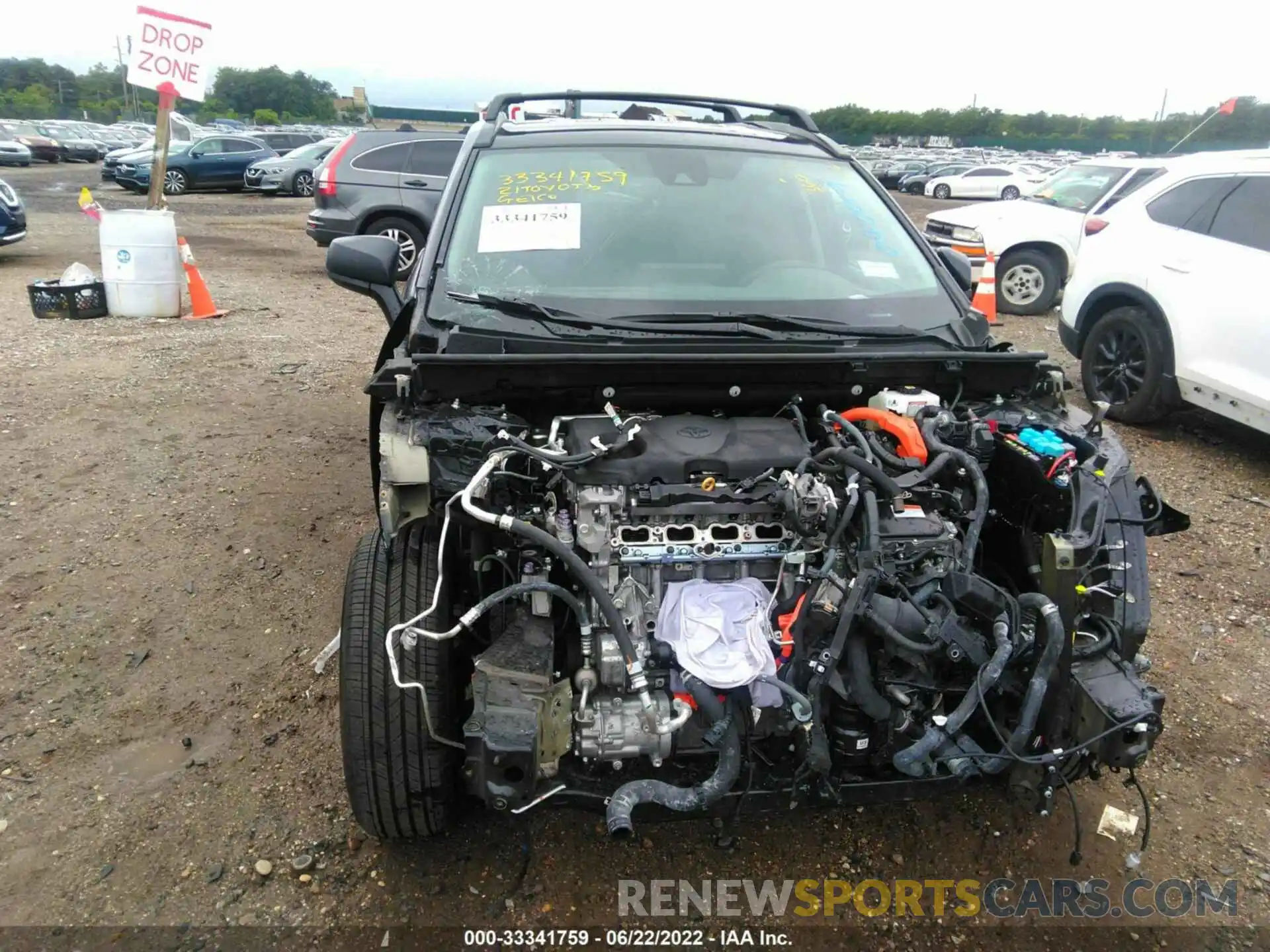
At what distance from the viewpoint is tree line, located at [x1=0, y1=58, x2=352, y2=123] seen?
6206 centimetres

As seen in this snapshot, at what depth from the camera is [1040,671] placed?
200cm

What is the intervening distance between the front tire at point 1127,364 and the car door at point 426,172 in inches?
287

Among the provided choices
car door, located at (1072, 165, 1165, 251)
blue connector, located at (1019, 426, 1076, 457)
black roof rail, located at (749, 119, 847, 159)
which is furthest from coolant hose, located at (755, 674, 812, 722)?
car door, located at (1072, 165, 1165, 251)

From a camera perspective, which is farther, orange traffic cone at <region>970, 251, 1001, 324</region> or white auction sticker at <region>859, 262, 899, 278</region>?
orange traffic cone at <region>970, 251, 1001, 324</region>

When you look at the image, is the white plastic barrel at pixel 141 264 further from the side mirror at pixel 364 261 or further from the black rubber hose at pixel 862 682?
the black rubber hose at pixel 862 682

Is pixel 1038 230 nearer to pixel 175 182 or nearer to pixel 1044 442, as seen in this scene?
pixel 1044 442

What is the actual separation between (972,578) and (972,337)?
1052 mm

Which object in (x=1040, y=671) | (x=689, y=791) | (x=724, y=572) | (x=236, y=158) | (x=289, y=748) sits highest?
(x=236, y=158)

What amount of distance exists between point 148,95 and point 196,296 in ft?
276

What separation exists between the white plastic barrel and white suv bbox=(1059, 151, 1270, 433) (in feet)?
25.8

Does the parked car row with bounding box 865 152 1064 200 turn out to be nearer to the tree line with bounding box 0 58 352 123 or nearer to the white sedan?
the white sedan

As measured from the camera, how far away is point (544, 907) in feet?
7.67

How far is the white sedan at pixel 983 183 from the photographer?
25734 millimetres

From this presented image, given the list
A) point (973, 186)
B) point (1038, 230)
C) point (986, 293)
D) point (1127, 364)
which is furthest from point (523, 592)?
point (973, 186)
